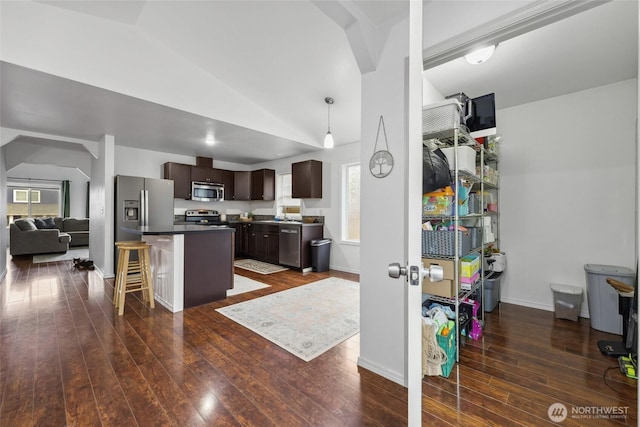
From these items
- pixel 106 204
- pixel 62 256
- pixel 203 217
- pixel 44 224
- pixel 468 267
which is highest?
pixel 106 204

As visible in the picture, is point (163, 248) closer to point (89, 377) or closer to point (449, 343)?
point (89, 377)

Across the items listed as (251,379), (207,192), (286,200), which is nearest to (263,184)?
(286,200)

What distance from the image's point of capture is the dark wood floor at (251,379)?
1528 mm

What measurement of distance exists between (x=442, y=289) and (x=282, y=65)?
9.92ft

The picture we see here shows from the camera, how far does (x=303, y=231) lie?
505 centimetres

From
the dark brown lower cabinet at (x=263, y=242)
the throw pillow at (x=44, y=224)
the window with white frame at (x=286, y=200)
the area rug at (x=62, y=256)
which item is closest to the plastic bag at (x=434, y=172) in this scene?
the dark brown lower cabinet at (x=263, y=242)

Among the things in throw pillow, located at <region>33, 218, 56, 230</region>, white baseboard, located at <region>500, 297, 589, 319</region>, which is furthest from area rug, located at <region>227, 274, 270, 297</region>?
throw pillow, located at <region>33, 218, 56, 230</region>

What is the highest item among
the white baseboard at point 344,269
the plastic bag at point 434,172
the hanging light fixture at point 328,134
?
the hanging light fixture at point 328,134

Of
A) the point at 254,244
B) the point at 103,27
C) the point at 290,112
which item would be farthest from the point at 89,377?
the point at 254,244

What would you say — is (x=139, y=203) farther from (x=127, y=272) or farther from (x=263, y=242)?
(x=263, y=242)

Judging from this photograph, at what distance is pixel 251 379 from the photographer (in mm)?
1851

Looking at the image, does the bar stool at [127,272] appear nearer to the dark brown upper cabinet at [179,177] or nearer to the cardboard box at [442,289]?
the dark brown upper cabinet at [179,177]

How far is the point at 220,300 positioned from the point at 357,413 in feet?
7.98

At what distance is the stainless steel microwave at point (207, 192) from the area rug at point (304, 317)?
3.42 m
